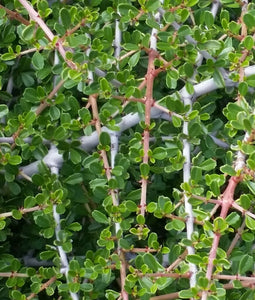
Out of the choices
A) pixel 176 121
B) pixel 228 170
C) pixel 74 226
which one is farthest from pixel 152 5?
pixel 74 226

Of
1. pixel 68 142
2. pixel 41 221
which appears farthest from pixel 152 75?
pixel 41 221

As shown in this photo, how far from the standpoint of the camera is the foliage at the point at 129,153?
806mm

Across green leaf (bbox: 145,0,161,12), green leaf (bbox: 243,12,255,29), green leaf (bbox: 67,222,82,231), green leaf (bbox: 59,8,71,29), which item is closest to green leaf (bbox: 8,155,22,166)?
green leaf (bbox: 67,222,82,231)

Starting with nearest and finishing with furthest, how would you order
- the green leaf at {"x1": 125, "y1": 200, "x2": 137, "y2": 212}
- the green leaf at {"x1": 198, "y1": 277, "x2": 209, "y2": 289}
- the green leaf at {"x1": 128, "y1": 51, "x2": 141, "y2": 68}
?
1. the green leaf at {"x1": 198, "y1": 277, "x2": 209, "y2": 289}
2. the green leaf at {"x1": 125, "y1": 200, "x2": 137, "y2": 212}
3. the green leaf at {"x1": 128, "y1": 51, "x2": 141, "y2": 68}

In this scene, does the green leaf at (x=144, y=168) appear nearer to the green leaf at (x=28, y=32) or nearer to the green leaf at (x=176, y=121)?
the green leaf at (x=176, y=121)

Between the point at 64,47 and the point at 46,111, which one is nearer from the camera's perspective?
the point at 64,47

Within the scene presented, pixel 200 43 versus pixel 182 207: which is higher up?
pixel 200 43

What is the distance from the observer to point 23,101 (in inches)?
39.1

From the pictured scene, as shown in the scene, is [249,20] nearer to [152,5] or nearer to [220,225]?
[152,5]

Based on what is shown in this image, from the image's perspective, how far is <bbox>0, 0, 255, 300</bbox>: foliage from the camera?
81cm

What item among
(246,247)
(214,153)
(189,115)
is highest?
(189,115)

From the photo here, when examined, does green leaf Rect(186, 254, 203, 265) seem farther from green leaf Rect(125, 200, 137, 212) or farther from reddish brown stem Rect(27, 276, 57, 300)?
reddish brown stem Rect(27, 276, 57, 300)

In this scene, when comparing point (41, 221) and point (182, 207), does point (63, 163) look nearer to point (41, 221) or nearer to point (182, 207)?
point (41, 221)

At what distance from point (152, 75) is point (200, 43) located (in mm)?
100
